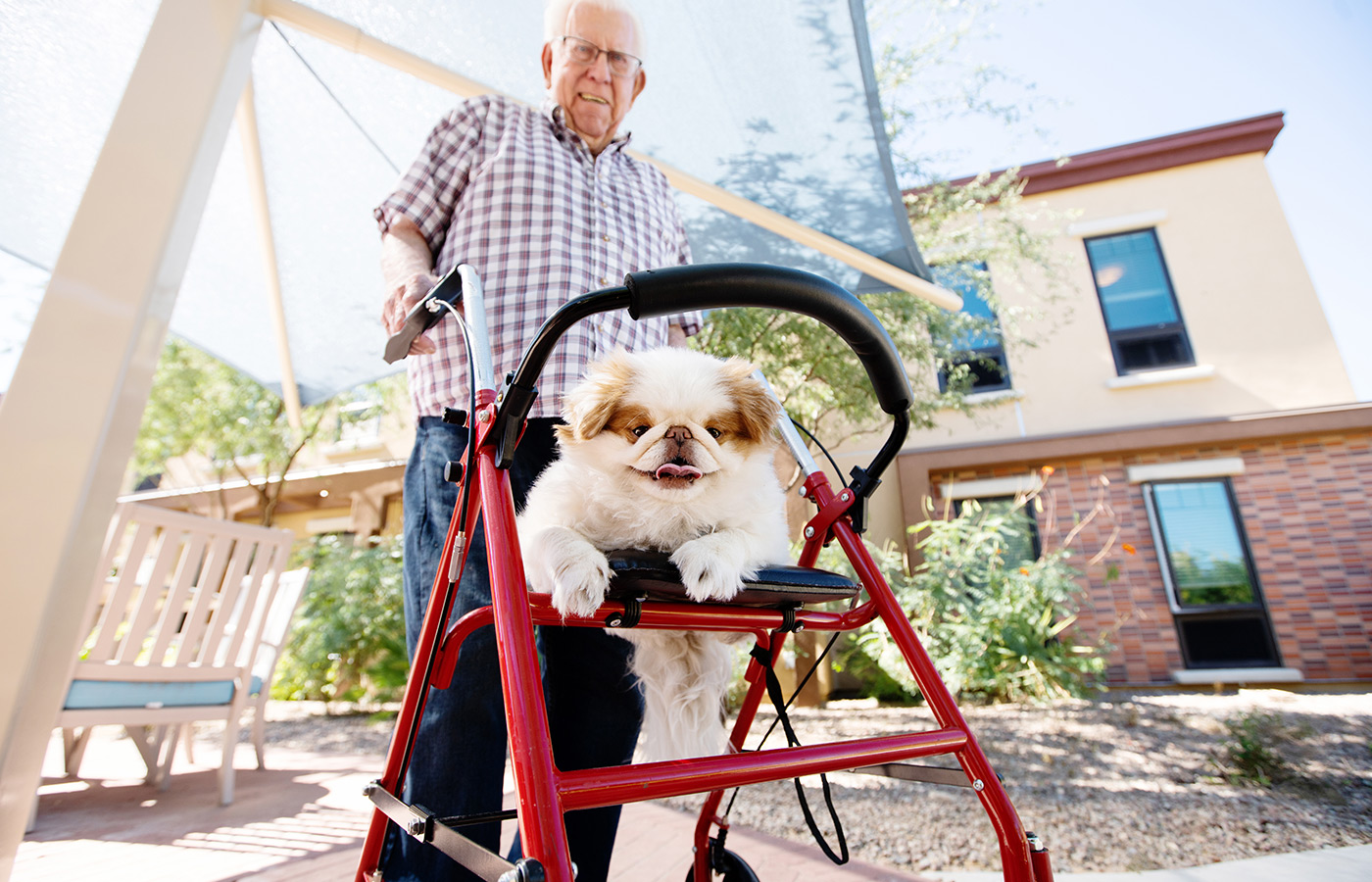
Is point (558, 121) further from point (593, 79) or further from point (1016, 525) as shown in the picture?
point (1016, 525)

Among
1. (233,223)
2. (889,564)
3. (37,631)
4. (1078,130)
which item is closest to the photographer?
(37,631)

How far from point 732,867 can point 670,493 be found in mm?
882

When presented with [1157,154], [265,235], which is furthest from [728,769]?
[1157,154]

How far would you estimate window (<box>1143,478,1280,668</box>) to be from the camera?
676 cm

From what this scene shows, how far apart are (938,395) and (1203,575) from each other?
3760mm

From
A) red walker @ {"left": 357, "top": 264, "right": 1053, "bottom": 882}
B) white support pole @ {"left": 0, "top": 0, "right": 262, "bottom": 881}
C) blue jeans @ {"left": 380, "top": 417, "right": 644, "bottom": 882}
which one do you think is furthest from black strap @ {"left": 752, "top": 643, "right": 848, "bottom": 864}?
white support pole @ {"left": 0, "top": 0, "right": 262, "bottom": 881}

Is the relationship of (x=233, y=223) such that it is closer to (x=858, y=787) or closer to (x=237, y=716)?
(x=237, y=716)

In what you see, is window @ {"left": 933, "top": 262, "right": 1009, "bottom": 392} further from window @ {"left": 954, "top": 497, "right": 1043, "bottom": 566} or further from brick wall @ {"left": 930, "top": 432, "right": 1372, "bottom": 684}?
brick wall @ {"left": 930, "top": 432, "right": 1372, "bottom": 684}

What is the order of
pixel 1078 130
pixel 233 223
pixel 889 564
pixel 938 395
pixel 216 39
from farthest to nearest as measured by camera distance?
pixel 1078 130, pixel 938 395, pixel 889 564, pixel 233 223, pixel 216 39

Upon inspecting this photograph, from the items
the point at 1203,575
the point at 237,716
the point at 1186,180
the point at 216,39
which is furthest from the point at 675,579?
the point at 1186,180

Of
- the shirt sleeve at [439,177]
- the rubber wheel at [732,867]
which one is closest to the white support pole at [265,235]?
the shirt sleeve at [439,177]

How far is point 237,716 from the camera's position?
10.4 ft

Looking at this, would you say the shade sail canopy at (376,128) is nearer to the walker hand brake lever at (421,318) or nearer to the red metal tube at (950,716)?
the walker hand brake lever at (421,318)

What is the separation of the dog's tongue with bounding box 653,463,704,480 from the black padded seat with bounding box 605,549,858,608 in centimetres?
14
